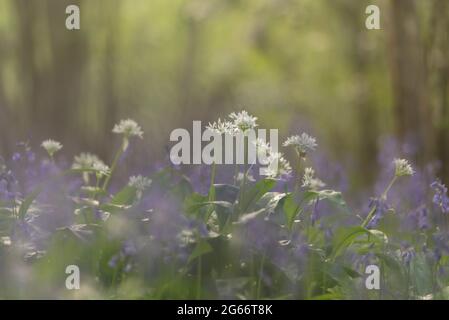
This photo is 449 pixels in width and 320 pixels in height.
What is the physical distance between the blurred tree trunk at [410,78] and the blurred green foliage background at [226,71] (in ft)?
0.04

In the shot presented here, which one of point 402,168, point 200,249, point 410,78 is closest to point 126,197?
point 200,249

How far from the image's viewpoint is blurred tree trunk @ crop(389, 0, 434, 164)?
30.8 ft

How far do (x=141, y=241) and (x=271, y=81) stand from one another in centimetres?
2280

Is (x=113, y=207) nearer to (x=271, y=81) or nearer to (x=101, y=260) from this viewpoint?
(x=101, y=260)

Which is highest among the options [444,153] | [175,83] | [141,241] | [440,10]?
[175,83]

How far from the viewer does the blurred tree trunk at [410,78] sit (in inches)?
369

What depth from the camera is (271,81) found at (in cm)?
2619

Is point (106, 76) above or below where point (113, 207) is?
above

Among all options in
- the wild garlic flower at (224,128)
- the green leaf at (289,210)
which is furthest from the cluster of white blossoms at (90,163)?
the green leaf at (289,210)

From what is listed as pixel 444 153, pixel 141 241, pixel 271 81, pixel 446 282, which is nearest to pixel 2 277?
pixel 141 241

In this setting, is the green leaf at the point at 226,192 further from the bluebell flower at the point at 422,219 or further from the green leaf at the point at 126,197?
the bluebell flower at the point at 422,219

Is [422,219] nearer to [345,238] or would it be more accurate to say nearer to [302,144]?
[345,238]

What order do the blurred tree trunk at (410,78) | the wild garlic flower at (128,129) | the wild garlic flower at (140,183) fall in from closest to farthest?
the wild garlic flower at (140,183)
the wild garlic flower at (128,129)
the blurred tree trunk at (410,78)
